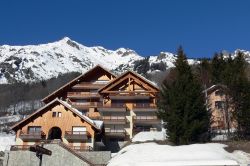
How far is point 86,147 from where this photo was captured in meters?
53.5

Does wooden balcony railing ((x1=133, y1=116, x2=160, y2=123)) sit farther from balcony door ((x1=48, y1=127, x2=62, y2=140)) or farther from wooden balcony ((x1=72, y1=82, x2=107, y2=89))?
balcony door ((x1=48, y1=127, x2=62, y2=140))

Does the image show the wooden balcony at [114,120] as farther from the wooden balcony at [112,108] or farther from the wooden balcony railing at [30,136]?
the wooden balcony railing at [30,136]

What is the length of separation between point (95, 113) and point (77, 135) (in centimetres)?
1344

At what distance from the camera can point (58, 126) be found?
185ft

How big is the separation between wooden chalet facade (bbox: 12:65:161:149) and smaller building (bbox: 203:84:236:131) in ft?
24.7

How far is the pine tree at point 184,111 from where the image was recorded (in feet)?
147

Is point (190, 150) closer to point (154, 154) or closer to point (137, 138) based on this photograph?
point (154, 154)

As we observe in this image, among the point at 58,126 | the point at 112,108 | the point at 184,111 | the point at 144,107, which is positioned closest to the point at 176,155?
the point at 184,111

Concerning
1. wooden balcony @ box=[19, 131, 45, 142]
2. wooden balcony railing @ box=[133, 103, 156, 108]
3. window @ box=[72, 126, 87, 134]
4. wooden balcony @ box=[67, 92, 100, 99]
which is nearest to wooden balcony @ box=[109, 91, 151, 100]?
wooden balcony railing @ box=[133, 103, 156, 108]

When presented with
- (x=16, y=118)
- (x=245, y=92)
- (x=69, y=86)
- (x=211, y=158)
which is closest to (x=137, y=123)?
(x=69, y=86)

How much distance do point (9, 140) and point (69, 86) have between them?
12.4 metres

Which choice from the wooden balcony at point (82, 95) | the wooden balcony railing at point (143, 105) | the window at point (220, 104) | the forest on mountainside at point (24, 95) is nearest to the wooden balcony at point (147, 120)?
the wooden balcony railing at point (143, 105)

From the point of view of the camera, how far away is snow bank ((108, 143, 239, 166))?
37375 millimetres

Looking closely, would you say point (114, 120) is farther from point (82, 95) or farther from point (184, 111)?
point (184, 111)
